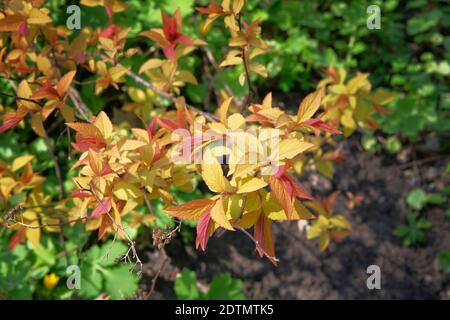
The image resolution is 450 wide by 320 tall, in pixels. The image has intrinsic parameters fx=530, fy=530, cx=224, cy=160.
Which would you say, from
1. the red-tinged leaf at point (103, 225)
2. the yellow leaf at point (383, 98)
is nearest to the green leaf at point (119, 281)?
the red-tinged leaf at point (103, 225)

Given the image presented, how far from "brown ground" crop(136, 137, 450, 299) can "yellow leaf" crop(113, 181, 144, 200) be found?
0.97m

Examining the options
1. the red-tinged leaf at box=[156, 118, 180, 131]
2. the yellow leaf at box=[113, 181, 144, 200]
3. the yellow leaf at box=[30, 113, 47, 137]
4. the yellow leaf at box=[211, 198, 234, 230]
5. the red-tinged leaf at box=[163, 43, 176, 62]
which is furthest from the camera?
the red-tinged leaf at box=[163, 43, 176, 62]

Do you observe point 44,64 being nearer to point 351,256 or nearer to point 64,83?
point 64,83

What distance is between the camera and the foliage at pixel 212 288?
227 centimetres

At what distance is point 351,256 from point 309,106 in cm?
147

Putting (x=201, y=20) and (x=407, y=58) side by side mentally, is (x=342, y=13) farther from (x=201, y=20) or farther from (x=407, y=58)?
(x=201, y=20)

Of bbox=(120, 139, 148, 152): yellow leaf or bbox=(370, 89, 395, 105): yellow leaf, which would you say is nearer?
bbox=(120, 139, 148, 152): yellow leaf

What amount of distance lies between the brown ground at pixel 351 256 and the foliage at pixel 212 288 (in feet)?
0.38

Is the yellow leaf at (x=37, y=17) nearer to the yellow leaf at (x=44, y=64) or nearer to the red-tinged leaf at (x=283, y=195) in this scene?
the yellow leaf at (x=44, y=64)

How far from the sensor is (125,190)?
1498mm

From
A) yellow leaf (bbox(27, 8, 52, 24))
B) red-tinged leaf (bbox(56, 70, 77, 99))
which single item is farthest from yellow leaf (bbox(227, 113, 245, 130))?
yellow leaf (bbox(27, 8, 52, 24))

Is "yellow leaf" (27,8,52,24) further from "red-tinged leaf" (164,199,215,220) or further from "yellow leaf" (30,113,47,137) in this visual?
"red-tinged leaf" (164,199,215,220)

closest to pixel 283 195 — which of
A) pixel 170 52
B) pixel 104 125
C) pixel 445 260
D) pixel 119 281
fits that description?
pixel 104 125

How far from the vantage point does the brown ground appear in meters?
2.56
